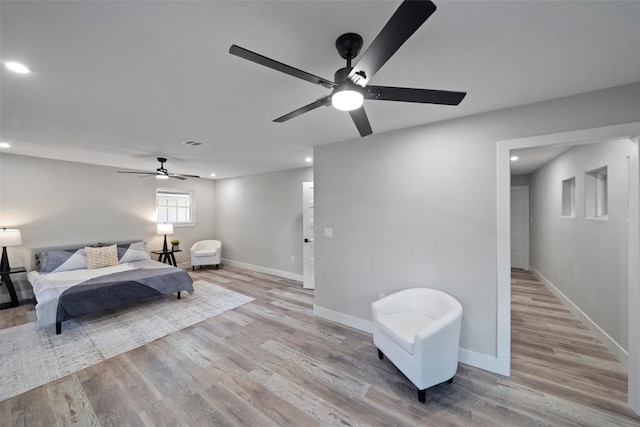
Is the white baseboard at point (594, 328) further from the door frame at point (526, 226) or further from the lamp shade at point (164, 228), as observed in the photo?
the lamp shade at point (164, 228)

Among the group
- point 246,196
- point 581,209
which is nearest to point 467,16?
point 581,209

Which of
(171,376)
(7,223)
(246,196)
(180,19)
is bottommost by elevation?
(171,376)

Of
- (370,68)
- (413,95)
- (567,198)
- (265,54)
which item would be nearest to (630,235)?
(413,95)

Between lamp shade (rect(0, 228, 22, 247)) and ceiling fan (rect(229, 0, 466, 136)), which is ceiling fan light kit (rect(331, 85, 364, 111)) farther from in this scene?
lamp shade (rect(0, 228, 22, 247))

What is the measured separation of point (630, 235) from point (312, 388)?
2834mm

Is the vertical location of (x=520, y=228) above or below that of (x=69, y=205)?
below

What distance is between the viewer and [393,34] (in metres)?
0.93

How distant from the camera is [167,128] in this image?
9.08 feet

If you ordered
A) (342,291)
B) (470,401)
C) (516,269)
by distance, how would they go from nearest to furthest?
(470,401), (342,291), (516,269)

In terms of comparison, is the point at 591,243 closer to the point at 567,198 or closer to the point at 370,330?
the point at 567,198

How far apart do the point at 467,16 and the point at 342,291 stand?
115 inches

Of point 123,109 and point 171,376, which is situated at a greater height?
point 123,109

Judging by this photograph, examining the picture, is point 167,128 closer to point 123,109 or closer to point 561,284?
point 123,109

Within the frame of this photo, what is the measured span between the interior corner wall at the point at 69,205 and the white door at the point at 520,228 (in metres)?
8.69
